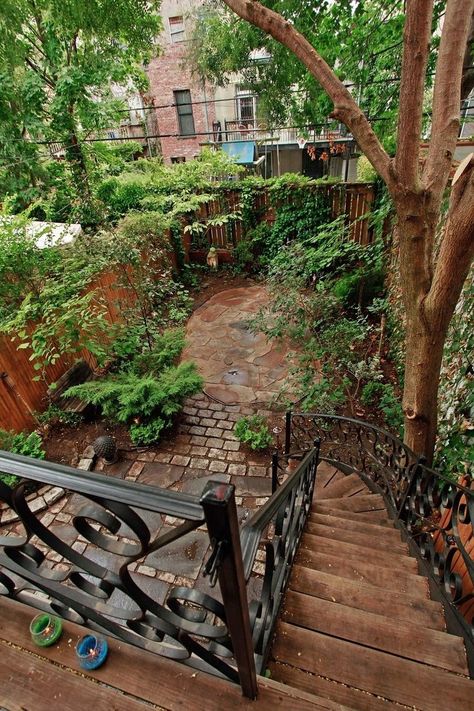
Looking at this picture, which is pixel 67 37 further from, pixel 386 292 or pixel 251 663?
pixel 251 663

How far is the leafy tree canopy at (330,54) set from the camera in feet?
11.7

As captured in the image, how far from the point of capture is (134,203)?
852 centimetres

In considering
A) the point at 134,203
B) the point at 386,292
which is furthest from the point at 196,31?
the point at 386,292

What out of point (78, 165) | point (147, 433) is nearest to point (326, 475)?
point (147, 433)

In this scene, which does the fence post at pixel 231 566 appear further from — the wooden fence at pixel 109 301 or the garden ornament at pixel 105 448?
the wooden fence at pixel 109 301

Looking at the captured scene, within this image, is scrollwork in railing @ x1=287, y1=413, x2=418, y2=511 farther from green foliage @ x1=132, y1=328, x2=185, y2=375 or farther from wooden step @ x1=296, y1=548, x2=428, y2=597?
green foliage @ x1=132, y1=328, x2=185, y2=375

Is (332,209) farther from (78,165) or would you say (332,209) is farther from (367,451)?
(367,451)

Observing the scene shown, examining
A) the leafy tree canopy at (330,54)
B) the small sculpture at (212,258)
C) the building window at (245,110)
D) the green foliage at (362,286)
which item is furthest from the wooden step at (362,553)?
the building window at (245,110)

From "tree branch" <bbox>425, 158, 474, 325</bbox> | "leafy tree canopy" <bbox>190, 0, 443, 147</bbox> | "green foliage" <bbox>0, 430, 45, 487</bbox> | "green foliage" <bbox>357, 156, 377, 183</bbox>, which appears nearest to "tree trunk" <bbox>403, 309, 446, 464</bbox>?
"tree branch" <bbox>425, 158, 474, 325</bbox>

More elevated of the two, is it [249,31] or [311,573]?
[249,31]

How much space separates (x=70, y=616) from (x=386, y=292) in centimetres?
610

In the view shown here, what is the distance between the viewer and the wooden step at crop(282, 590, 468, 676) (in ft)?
4.64

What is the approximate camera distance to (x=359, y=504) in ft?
10.2

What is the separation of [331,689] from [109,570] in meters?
1.03
